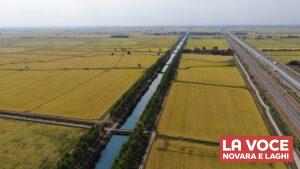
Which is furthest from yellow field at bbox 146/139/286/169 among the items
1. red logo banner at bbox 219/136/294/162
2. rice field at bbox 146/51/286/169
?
red logo banner at bbox 219/136/294/162

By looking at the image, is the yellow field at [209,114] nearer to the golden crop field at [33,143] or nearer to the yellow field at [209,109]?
the yellow field at [209,109]

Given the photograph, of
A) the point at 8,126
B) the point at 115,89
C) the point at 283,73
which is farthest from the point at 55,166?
the point at 283,73

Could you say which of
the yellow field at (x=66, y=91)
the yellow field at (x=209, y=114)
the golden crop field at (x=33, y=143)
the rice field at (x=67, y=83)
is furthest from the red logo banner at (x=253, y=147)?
the yellow field at (x=66, y=91)

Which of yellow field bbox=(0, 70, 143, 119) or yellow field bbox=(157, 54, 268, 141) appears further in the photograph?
yellow field bbox=(0, 70, 143, 119)

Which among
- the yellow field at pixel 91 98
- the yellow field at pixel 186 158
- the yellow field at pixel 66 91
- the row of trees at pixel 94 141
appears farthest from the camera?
the yellow field at pixel 66 91

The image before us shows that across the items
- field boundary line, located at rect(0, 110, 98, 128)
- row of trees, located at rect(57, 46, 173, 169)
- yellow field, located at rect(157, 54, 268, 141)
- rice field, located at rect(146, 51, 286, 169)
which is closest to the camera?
row of trees, located at rect(57, 46, 173, 169)

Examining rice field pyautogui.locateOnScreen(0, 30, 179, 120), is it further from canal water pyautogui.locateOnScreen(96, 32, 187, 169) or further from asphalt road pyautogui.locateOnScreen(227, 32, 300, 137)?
asphalt road pyautogui.locateOnScreen(227, 32, 300, 137)
